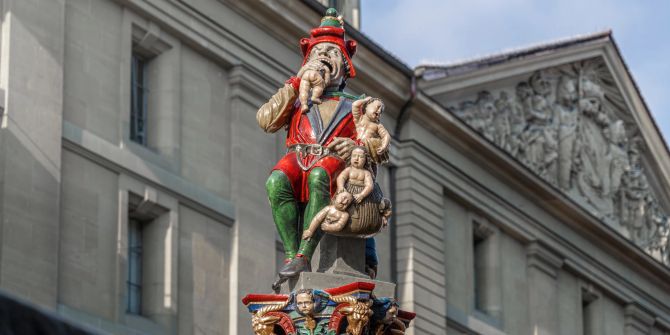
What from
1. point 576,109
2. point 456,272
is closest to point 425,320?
point 456,272

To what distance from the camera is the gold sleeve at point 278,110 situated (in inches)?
694

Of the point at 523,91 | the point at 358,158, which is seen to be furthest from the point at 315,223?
the point at 523,91

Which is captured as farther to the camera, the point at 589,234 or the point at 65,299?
the point at 589,234

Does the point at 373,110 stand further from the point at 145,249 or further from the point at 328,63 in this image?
the point at 145,249

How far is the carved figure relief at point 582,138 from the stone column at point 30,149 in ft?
48.7

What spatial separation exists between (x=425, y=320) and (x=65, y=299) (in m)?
A: 11.8

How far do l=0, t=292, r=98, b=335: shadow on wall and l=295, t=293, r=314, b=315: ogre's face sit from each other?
2913 millimetres

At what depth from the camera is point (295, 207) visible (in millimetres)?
17219

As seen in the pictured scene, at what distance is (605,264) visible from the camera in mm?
52594

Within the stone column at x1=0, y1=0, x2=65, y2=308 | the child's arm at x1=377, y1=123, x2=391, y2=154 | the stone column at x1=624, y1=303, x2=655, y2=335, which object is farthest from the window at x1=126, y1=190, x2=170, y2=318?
the stone column at x1=624, y1=303, x2=655, y2=335

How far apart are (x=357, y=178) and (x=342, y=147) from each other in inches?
15.6

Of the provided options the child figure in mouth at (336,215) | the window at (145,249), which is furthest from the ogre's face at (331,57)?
the window at (145,249)

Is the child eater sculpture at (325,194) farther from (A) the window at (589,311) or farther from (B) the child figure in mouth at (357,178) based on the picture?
(A) the window at (589,311)

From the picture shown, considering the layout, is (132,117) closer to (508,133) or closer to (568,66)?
(508,133)
